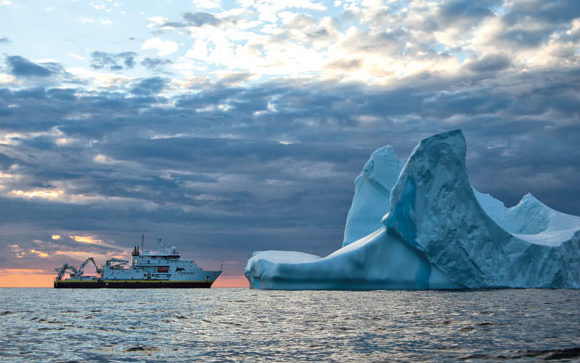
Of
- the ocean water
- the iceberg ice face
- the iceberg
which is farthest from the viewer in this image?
the iceberg ice face

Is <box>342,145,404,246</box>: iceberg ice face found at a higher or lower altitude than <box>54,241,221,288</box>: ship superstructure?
higher

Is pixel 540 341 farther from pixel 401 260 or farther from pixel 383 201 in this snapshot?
pixel 383 201

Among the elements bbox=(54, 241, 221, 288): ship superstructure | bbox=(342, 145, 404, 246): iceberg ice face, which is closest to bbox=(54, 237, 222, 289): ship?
bbox=(54, 241, 221, 288): ship superstructure

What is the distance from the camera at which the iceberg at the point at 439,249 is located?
36531 mm

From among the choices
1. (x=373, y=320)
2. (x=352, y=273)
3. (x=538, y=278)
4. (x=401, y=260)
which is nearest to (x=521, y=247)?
(x=538, y=278)

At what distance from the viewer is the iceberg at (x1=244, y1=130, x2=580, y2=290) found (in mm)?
36531

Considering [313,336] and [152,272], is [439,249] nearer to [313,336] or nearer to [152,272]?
[313,336]

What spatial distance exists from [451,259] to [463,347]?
83.4 feet

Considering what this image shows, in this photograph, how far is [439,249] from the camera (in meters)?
36.4

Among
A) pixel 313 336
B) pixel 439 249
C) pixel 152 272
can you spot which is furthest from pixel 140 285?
pixel 313 336

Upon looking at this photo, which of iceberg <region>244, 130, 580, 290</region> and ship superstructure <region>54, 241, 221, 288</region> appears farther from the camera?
ship superstructure <region>54, 241, 221, 288</region>

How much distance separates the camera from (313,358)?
11.5 m

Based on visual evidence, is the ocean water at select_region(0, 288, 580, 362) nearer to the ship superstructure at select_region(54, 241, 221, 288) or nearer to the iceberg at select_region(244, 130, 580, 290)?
the iceberg at select_region(244, 130, 580, 290)

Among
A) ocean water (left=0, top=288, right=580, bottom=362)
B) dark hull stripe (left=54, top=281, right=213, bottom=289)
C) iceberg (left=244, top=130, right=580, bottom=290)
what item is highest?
iceberg (left=244, top=130, right=580, bottom=290)
